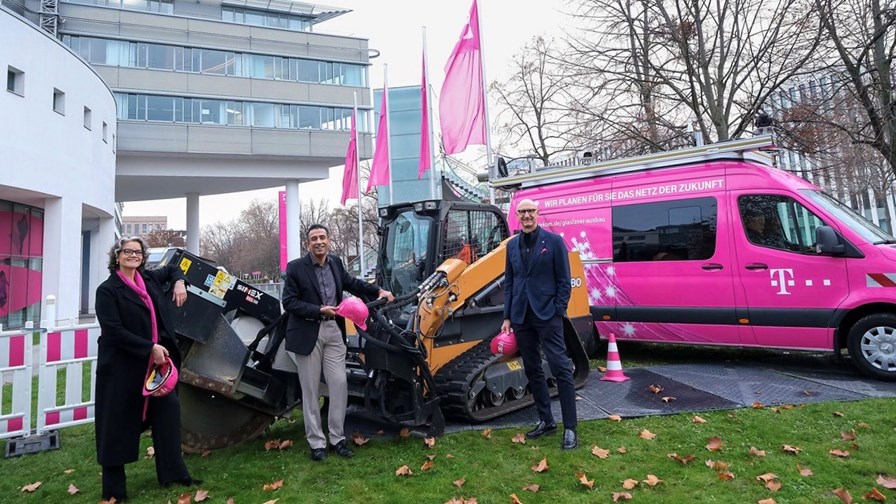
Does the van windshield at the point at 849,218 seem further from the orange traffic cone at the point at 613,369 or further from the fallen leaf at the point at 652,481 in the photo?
the fallen leaf at the point at 652,481

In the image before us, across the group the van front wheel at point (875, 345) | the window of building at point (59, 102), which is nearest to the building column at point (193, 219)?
the window of building at point (59, 102)

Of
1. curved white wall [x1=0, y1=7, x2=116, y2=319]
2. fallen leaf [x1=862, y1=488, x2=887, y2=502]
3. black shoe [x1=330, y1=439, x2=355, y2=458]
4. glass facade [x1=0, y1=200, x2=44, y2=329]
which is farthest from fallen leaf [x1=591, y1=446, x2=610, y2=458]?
glass facade [x1=0, y1=200, x2=44, y2=329]

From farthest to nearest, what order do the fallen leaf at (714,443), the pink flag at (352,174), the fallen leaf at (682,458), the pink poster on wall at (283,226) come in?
1. the pink poster on wall at (283,226)
2. the pink flag at (352,174)
3. the fallen leaf at (714,443)
4. the fallen leaf at (682,458)

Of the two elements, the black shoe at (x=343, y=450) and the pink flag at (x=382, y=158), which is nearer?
the black shoe at (x=343, y=450)

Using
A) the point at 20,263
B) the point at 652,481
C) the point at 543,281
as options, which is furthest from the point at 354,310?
the point at 20,263

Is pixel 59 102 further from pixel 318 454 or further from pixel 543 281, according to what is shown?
pixel 543 281

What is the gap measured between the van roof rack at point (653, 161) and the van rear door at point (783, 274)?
22.5 inches

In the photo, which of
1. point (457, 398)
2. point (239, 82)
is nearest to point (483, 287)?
point (457, 398)

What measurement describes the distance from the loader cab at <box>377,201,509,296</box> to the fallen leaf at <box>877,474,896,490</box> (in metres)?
3.80

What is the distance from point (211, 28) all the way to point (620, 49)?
23943mm

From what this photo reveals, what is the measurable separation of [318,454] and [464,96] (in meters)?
9.39

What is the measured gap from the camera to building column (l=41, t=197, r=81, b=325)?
55.5ft

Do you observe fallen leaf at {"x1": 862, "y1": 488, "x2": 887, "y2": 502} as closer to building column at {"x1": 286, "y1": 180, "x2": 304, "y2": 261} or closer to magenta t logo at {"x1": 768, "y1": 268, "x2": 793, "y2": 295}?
magenta t logo at {"x1": 768, "y1": 268, "x2": 793, "y2": 295}

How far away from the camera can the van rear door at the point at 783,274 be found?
669 cm
